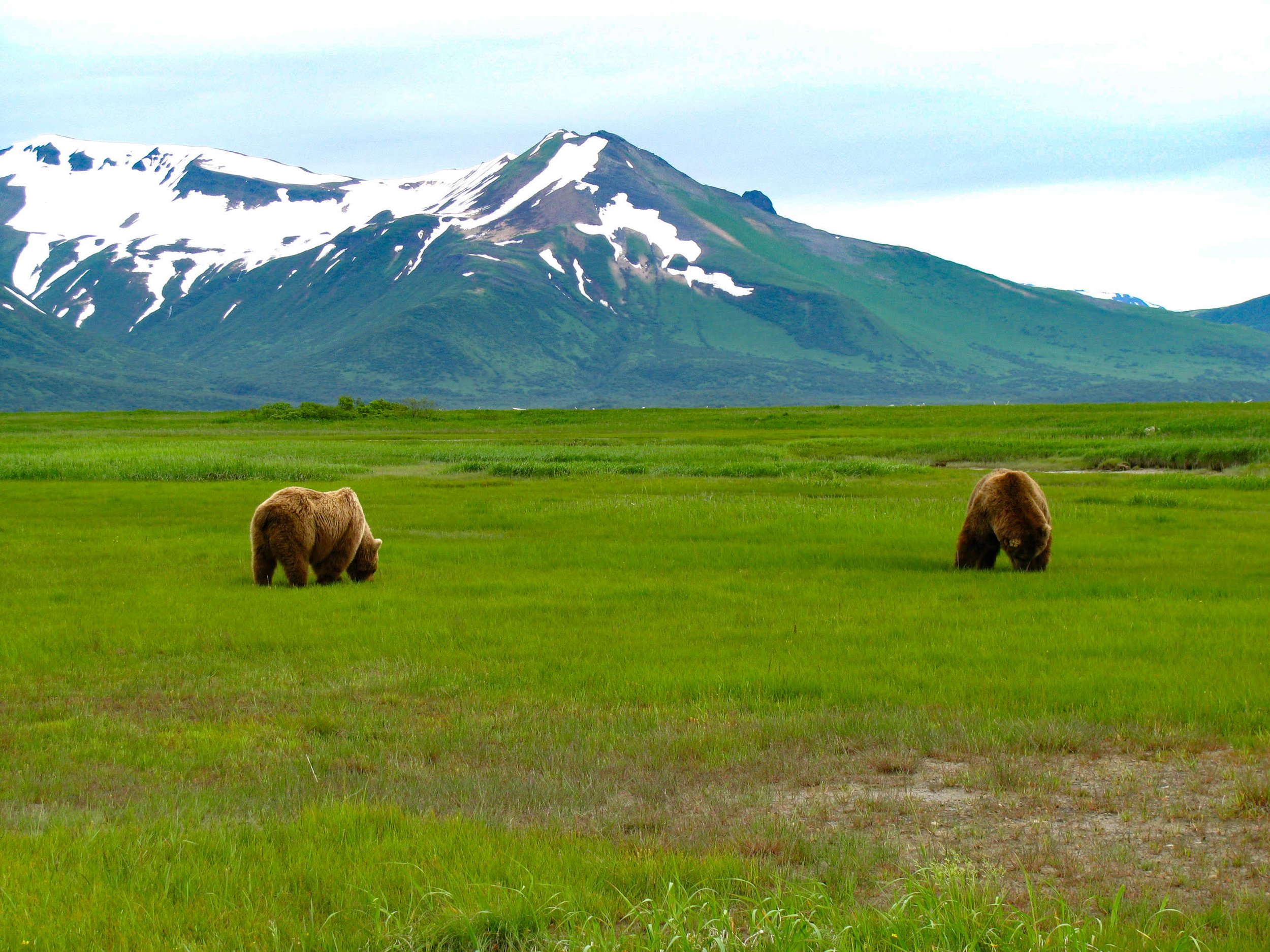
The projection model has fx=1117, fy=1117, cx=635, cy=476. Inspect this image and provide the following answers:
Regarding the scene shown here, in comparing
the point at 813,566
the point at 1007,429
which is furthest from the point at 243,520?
the point at 1007,429

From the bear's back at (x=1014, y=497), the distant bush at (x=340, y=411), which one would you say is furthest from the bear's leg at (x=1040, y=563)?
the distant bush at (x=340, y=411)

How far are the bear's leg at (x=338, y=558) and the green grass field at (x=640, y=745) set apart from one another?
0.82 metres

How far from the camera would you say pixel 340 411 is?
101 meters

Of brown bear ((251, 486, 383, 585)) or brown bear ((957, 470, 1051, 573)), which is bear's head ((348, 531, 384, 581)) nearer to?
brown bear ((251, 486, 383, 585))

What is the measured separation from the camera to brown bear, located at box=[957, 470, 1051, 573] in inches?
708

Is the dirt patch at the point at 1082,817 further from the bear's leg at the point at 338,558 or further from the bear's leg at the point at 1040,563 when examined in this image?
the bear's leg at the point at 338,558

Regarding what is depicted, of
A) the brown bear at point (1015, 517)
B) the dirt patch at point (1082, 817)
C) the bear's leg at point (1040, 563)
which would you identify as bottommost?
the dirt patch at point (1082, 817)

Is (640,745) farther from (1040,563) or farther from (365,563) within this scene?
(1040,563)

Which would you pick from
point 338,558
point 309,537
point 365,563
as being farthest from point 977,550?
point 309,537

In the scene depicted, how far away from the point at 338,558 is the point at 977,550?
10607 millimetres

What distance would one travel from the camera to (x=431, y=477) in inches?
1638

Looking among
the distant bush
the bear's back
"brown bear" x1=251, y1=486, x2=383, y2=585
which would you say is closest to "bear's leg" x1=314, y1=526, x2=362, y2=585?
"brown bear" x1=251, y1=486, x2=383, y2=585

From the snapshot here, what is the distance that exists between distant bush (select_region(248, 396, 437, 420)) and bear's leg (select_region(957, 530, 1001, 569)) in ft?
274

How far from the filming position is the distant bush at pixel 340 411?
322ft
